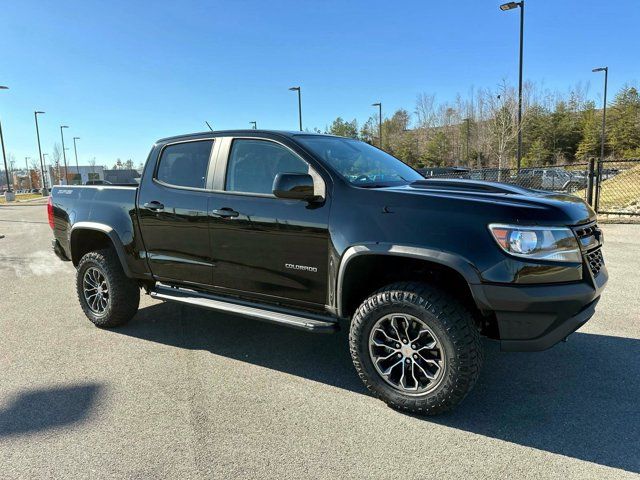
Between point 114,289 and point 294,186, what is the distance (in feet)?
8.26

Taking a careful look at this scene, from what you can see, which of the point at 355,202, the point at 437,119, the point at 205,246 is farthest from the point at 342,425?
the point at 437,119

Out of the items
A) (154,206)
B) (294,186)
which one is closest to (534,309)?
(294,186)

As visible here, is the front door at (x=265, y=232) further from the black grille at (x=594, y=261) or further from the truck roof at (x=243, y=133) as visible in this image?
the black grille at (x=594, y=261)

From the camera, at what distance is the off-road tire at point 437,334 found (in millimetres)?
2850

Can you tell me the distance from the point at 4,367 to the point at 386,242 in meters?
3.38

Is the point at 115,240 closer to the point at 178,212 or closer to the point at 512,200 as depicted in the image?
the point at 178,212

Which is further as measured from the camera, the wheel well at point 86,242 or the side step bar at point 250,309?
the wheel well at point 86,242

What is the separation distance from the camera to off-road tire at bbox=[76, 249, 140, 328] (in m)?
4.66

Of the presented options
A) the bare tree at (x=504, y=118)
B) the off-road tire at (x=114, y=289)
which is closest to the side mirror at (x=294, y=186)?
the off-road tire at (x=114, y=289)

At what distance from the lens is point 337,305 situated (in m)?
3.30

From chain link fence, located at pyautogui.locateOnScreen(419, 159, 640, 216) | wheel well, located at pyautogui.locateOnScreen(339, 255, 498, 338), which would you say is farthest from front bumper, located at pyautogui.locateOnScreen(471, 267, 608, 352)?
chain link fence, located at pyautogui.locateOnScreen(419, 159, 640, 216)

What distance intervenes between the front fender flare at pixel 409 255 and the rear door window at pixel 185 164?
5.23ft

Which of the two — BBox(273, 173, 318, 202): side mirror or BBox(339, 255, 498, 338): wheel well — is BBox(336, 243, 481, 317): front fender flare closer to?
BBox(339, 255, 498, 338): wheel well

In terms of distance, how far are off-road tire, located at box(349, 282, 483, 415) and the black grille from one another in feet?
2.71
